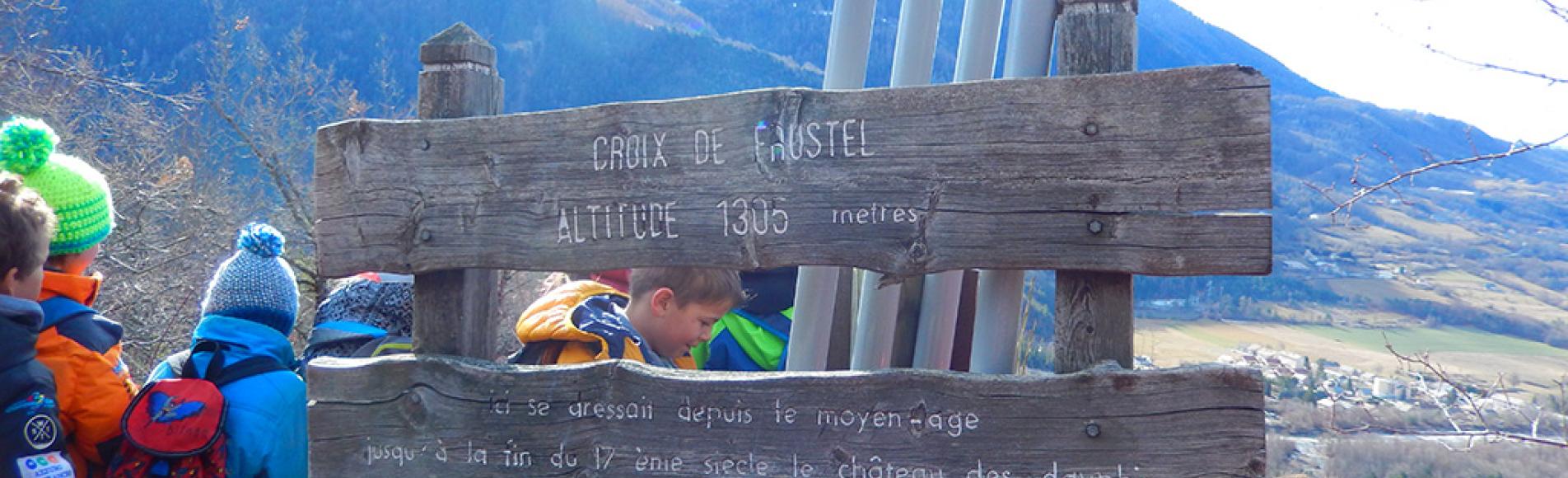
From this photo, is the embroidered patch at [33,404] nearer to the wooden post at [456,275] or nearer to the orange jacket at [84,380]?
the orange jacket at [84,380]

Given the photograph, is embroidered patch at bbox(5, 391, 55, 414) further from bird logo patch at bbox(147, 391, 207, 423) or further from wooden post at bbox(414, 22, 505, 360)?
wooden post at bbox(414, 22, 505, 360)

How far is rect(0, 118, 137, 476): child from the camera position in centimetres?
237

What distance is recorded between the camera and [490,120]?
2441mm

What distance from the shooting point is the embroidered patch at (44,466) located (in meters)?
2.11

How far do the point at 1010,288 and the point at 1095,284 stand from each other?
1.31ft

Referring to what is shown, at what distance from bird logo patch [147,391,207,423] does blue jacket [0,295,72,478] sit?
172 mm

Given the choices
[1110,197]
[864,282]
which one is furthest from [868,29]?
[1110,197]

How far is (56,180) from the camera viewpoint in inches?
103

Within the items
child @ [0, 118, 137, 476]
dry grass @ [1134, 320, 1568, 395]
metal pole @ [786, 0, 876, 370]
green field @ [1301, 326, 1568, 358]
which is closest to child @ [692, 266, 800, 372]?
metal pole @ [786, 0, 876, 370]

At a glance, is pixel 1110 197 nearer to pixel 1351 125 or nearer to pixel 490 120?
pixel 490 120

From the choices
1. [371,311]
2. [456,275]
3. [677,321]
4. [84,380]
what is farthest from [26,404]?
[677,321]

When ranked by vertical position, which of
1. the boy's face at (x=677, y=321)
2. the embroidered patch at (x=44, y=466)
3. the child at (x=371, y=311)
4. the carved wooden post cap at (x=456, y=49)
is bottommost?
the embroidered patch at (x=44, y=466)

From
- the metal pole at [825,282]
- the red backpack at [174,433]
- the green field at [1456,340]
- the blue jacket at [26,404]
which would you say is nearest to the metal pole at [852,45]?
the metal pole at [825,282]

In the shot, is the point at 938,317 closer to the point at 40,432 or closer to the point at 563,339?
the point at 563,339
